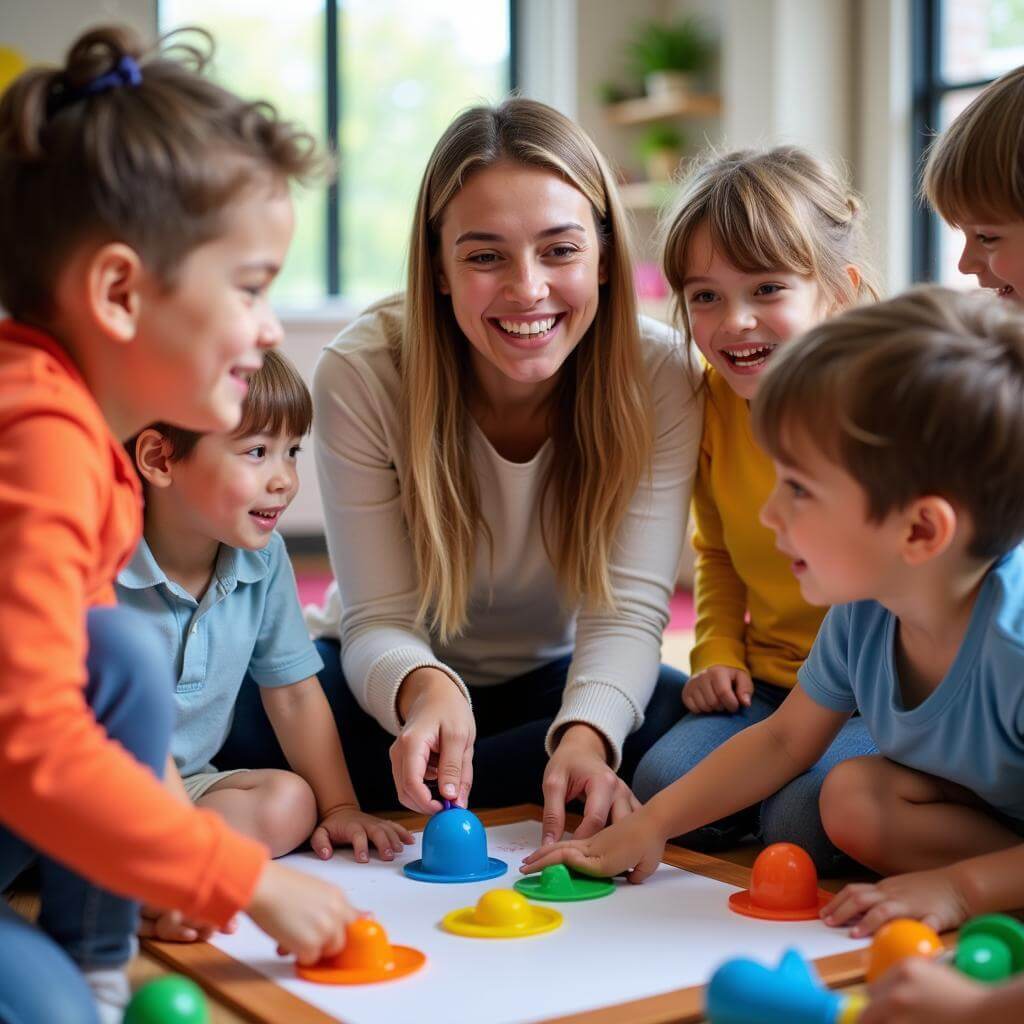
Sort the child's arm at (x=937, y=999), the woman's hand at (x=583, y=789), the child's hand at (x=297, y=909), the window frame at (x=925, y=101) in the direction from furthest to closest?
the window frame at (x=925, y=101) → the woman's hand at (x=583, y=789) → the child's hand at (x=297, y=909) → the child's arm at (x=937, y=999)

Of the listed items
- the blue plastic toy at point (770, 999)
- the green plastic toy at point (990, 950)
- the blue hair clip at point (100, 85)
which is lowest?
the green plastic toy at point (990, 950)

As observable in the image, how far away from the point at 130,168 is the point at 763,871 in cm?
77

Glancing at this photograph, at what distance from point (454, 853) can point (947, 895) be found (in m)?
0.45

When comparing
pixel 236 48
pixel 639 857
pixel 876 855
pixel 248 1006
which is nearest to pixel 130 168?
pixel 248 1006

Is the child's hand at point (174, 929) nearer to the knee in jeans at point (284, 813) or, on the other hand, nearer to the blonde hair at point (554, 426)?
the knee in jeans at point (284, 813)

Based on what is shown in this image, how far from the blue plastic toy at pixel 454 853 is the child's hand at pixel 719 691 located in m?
0.39

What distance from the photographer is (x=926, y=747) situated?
121 centimetres

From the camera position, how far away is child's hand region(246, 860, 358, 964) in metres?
0.93

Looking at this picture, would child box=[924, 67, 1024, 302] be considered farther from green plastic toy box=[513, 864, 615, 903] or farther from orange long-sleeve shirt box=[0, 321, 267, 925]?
orange long-sleeve shirt box=[0, 321, 267, 925]

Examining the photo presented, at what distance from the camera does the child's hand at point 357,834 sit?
4.64ft

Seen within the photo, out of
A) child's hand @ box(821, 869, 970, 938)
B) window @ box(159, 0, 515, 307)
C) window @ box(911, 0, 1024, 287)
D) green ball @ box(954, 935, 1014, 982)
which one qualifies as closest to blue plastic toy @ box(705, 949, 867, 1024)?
green ball @ box(954, 935, 1014, 982)

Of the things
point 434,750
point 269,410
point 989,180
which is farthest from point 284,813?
point 989,180

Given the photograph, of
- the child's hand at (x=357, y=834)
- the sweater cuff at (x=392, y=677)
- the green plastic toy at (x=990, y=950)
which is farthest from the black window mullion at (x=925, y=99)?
the green plastic toy at (x=990, y=950)

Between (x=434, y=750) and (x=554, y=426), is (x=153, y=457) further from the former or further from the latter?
(x=554, y=426)
